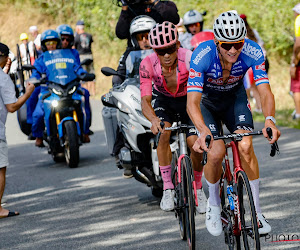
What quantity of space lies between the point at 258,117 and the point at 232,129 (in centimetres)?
971

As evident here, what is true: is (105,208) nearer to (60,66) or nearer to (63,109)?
(63,109)

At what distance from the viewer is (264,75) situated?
21.4 feet

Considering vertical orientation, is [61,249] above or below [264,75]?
below

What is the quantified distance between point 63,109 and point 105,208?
151 inches

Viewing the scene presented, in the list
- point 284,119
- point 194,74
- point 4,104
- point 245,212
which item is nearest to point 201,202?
point 245,212

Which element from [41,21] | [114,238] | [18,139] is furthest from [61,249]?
[41,21]

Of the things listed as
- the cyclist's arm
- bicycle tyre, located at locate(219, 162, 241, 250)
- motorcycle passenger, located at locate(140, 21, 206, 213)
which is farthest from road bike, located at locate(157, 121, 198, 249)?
the cyclist's arm

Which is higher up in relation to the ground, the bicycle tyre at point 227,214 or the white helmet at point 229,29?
the white helmet at point 229,29

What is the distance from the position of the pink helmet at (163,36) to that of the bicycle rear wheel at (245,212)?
202 cm

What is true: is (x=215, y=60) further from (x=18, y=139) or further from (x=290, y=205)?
(x=18, y=139)

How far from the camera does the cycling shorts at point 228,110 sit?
6746 millimetres

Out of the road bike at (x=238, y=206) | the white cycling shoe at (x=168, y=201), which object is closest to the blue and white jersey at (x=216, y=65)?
the road bike at (x=238, y=206)

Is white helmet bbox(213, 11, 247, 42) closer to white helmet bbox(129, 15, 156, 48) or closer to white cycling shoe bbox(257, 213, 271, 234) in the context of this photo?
white cycling shoe bbox(257, 213, 271, 234)

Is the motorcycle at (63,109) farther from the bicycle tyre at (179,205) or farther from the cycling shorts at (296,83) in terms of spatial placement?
the bicycle tyre at (179,205)
